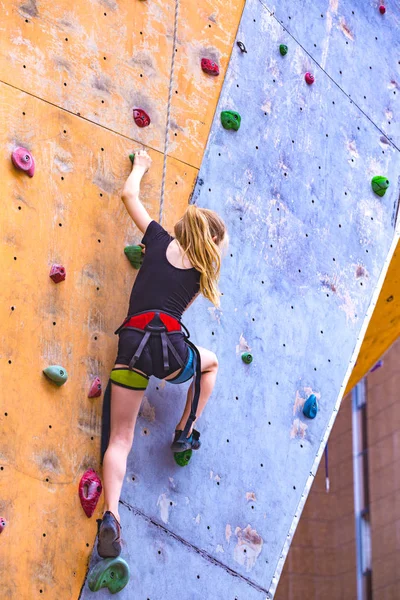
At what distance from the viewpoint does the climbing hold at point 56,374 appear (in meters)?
3.32

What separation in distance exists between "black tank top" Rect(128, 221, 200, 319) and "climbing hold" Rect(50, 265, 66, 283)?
253 mm

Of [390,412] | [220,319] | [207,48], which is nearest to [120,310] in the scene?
[220,319]

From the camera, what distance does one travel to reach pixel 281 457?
4043 millimetres

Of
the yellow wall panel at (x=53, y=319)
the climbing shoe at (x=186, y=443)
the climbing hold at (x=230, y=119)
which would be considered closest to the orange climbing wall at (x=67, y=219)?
the yellow wall panel at (x=53, y=319)

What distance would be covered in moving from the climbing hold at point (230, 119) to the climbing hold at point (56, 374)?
136 cm

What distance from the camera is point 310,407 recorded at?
13.6 feet

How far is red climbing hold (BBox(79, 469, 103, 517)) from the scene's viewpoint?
334 centimetres

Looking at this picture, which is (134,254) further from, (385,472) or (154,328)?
(385,472)

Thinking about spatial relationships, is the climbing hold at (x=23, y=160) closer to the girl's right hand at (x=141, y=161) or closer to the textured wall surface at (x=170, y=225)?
the textured wall surface at (x=170, y=225)

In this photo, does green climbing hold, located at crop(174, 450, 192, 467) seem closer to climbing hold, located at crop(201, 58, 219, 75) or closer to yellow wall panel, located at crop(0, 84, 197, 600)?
yellow wall panel, located at crop(0, 84, 197, 600)

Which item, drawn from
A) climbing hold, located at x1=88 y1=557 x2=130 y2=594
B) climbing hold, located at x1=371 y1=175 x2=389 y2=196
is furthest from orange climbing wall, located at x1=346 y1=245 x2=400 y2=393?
climbing hold, located at x1=88 y1=557 x2=130 y2=594

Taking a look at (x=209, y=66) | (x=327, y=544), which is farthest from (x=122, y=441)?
(x=327, y=544)

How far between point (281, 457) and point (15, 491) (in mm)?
1279

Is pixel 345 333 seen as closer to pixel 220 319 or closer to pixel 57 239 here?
pixel 220 319
